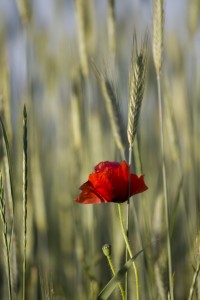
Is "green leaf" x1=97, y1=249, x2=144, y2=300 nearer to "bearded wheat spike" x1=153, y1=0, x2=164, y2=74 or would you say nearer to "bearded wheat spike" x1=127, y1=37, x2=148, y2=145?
"bearded wheat spike" x1=127, y1=37, x2=148, y2=145

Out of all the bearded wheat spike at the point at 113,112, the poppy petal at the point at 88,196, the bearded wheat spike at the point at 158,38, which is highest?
the bearded wheat spike at the point at 158,38

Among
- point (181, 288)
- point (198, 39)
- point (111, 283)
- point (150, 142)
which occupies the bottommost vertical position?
point (181, 288)

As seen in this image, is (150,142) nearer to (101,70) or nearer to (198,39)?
(198,39)

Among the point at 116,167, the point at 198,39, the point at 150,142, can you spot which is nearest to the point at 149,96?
the point at 198,39

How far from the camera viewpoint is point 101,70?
0.81 m

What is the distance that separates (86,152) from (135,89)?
0.60 m

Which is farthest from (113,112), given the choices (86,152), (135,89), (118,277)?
(86,152)

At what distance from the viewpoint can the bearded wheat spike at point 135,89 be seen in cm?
66

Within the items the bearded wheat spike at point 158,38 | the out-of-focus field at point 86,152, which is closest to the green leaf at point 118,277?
the out-of-focus field at point 86,152

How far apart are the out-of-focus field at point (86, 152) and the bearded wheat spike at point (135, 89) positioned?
0.08 m

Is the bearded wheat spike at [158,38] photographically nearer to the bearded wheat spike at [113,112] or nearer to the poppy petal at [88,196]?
the bearded wheat spike at [113,112]

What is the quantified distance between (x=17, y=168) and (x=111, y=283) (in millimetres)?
506

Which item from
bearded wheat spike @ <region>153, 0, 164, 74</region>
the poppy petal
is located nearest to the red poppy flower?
the poppy petal

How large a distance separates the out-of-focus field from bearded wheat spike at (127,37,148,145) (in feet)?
0.25
